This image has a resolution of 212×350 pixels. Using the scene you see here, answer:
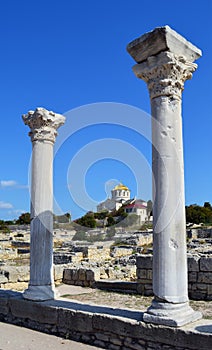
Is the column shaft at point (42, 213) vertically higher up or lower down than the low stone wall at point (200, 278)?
higher up

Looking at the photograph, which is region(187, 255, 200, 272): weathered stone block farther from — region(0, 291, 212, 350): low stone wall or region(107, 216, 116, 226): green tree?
region(107, 216, 116, 226): green tree

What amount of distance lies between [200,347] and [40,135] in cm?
551

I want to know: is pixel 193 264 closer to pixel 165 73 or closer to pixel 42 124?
pixel 42 124

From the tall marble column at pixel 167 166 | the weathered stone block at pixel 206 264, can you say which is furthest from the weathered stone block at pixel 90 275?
the tall marble column at pixel 167 166

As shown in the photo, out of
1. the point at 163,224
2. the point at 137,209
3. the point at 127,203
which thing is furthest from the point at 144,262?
the point at 137,209

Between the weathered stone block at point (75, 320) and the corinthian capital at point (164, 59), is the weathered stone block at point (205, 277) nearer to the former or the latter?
the weathered stone block at point (75, 320)

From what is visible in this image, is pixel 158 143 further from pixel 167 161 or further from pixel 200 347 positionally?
pixel 200 347

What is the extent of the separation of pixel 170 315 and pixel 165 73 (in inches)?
144

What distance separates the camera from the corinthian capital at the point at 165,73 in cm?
606

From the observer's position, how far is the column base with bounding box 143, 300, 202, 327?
5.47 meters

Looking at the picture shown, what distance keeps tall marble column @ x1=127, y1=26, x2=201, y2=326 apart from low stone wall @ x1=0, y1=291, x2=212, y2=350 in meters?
0.24

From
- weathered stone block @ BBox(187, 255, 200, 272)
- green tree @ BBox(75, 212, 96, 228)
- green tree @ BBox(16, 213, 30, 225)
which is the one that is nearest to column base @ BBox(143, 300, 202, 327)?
weathered stone block @ BBox(187, 255, 200, 272)

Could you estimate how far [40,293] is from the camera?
26.0 ft

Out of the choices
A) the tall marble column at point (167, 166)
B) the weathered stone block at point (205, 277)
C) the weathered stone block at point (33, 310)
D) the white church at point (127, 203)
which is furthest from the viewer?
the white church at point (127, 203)
